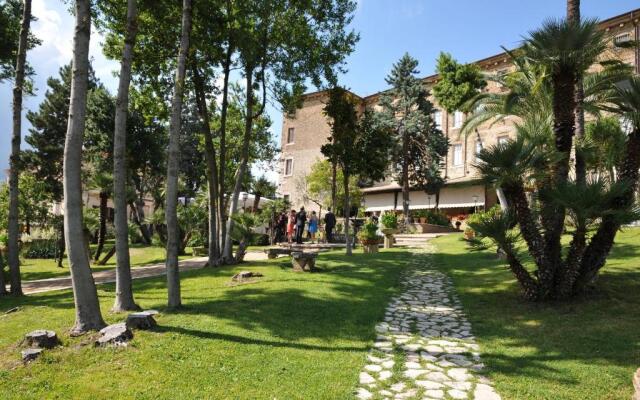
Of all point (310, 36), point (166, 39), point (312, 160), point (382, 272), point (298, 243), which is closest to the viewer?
point (382, 272)

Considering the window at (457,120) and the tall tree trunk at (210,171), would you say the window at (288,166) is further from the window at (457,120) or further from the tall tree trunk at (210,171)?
the tall tree trunk at (210,171)

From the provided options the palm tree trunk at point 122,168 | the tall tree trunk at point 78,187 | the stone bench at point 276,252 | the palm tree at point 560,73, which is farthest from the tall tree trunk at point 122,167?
the stone bench at point 276,252

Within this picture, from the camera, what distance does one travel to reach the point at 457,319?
6.89 metres

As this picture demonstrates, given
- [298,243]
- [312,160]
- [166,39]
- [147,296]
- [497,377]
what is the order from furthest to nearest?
[312,160] < [298,243] < [166,39] < [147,296] < [497,377]

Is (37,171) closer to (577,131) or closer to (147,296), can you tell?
(147,296)

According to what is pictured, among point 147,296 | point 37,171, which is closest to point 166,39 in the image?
point 147,296

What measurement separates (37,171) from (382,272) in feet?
99.3

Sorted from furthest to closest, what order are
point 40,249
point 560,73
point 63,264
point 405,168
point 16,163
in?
point 405,168
point 40,249
point 63,264
point 16,163
point 560,73

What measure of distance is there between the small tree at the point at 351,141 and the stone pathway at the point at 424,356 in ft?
24.4

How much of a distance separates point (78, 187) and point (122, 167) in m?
1.34

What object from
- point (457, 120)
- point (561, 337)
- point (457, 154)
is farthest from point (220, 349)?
point (457, 120)

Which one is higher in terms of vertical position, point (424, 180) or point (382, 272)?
point (424, 180)

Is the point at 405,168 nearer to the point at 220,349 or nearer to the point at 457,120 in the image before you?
the point at 457,120

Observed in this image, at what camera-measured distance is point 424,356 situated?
202 inches
